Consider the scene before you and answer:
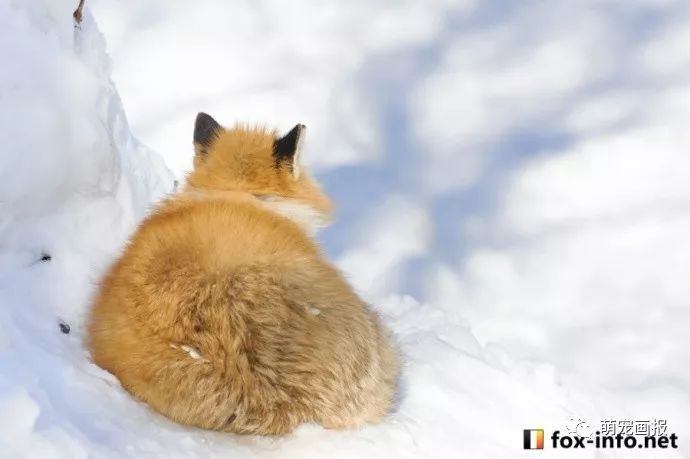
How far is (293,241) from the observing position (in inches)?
150

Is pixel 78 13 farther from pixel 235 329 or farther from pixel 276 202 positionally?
pixel 235 329

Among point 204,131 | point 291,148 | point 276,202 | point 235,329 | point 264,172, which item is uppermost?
point 204,131

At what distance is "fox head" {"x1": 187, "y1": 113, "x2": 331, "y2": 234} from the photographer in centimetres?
428

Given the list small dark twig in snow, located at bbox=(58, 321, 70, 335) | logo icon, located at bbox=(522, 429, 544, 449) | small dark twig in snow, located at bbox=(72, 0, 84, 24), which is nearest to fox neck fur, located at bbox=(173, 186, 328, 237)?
small dark twig in snow, located at bbox=(58, 321, 70, 335)

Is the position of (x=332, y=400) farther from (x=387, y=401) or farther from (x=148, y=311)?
(x=148, y=311)

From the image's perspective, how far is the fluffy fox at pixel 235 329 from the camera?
125 inches

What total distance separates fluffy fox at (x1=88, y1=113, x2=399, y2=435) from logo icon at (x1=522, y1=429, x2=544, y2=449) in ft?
3.51

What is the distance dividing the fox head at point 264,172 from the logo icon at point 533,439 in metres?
1.93

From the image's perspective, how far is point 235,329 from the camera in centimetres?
316

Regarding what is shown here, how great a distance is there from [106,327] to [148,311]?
0.35 meters

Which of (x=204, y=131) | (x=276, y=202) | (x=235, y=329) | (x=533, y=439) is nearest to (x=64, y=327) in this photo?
(x=235, y=329)

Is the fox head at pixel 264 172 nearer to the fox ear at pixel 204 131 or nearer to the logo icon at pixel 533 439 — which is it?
the fox ear at pixel 204 131

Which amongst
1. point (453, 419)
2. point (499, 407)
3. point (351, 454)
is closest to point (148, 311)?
point (351, 454)

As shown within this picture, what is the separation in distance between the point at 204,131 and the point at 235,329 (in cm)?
201
